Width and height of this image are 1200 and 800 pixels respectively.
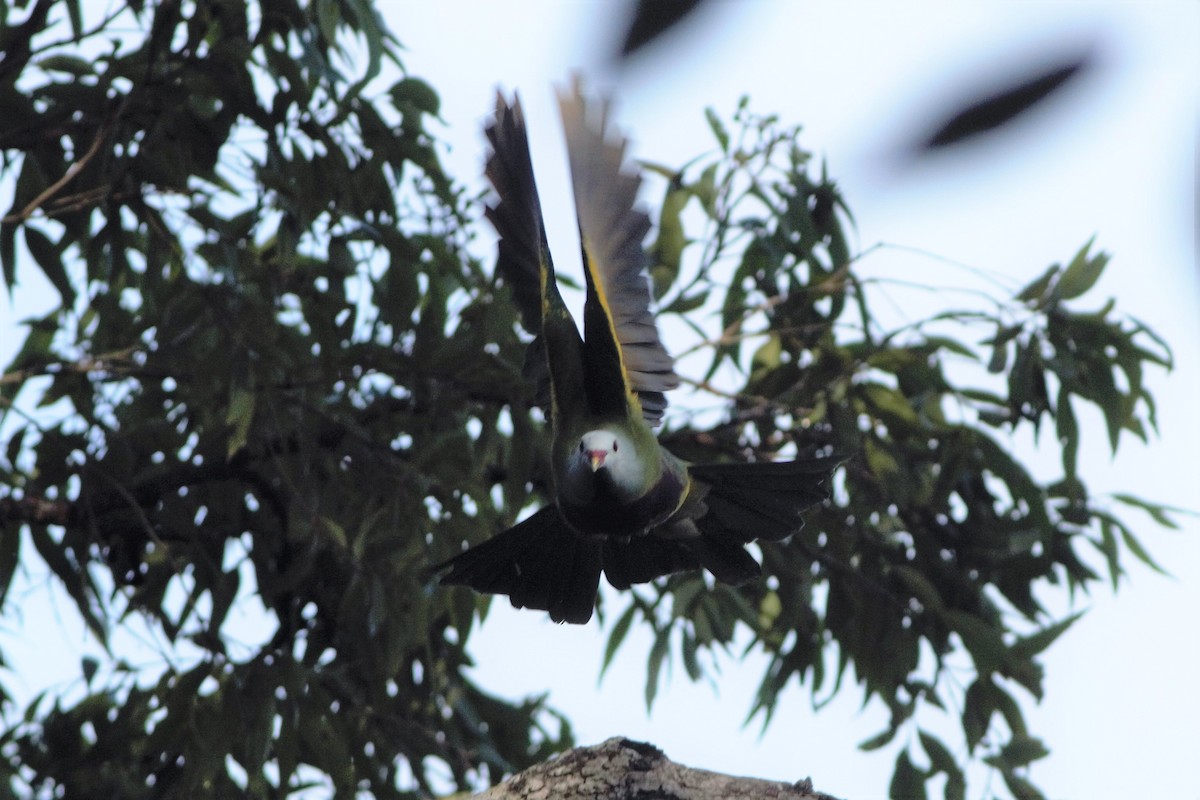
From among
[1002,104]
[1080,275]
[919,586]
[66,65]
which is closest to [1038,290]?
[1080,275]

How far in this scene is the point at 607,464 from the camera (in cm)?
305

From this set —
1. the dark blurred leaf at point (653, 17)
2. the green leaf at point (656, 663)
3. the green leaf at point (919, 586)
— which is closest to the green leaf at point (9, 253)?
the green leaf at point (656, 663)

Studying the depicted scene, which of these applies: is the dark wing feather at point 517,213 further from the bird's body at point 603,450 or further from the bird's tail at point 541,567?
the bird's tail at point 541,567

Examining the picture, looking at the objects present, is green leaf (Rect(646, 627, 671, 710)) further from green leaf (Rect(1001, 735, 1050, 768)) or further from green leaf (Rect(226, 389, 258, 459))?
green leaf (Rect(226, 389, 258, 459))

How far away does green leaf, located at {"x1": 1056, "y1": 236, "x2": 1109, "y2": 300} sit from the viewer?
4.09 metres

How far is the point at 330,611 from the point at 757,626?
1403 mm

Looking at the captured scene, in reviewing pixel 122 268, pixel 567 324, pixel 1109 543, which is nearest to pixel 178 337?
pixel 122 268

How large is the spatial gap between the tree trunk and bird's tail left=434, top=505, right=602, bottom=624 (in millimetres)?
992

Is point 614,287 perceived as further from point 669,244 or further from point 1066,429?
point 1066,429

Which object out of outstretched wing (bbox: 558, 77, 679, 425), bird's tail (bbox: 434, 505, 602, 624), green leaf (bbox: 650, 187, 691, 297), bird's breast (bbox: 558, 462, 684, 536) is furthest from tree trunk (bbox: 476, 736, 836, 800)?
green leaf (bbox: 650, 187, 691, 297)

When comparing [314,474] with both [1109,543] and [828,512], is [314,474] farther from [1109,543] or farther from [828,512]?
[1109,543]

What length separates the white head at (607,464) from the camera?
3055mm

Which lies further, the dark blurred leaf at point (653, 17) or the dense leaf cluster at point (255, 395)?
the dense leaf cluster at point (255, 395)

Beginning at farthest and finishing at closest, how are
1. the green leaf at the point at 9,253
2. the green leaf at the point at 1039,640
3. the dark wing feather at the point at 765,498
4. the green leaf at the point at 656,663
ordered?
the green leaf at the point at 656,663 → the green leaf at the point at 1039,640 → the green leaf at the point at 9,253 → the dark wing feather at the point at 765,498
